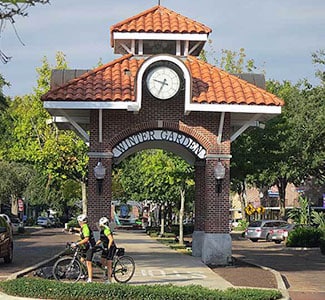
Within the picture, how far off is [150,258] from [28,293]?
12944 mm

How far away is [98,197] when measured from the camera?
74.5 feet

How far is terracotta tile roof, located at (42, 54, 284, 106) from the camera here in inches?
883

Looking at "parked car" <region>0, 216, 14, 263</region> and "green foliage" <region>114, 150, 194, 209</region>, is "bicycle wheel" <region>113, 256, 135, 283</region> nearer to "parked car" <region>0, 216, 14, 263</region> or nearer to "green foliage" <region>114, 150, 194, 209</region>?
"parked car" <region>0, 216, 14, 263</region>

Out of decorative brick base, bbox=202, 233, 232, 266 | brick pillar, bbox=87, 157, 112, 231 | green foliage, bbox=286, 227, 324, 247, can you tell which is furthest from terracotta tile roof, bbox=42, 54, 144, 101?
green foliage, bbox=286, 227, 324, 247

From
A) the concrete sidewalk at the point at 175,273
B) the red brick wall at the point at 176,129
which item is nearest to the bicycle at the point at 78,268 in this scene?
the concrete sidewalk at the point at 175,273

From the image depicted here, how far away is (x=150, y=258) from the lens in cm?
2642

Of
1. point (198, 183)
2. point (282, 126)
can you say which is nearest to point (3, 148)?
point (282, 126)

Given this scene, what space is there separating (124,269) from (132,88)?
7376mm

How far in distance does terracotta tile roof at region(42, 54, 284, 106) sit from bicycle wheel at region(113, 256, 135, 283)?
6.57 metres

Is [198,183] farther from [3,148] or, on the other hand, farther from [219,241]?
[3,148]

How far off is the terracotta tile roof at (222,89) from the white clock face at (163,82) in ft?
2.36

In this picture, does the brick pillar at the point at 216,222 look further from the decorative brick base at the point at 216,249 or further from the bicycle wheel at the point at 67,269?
the bicycle wheel at the point at 67,269

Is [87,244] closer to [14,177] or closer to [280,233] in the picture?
[280,233]

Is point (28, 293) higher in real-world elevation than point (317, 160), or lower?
lower
